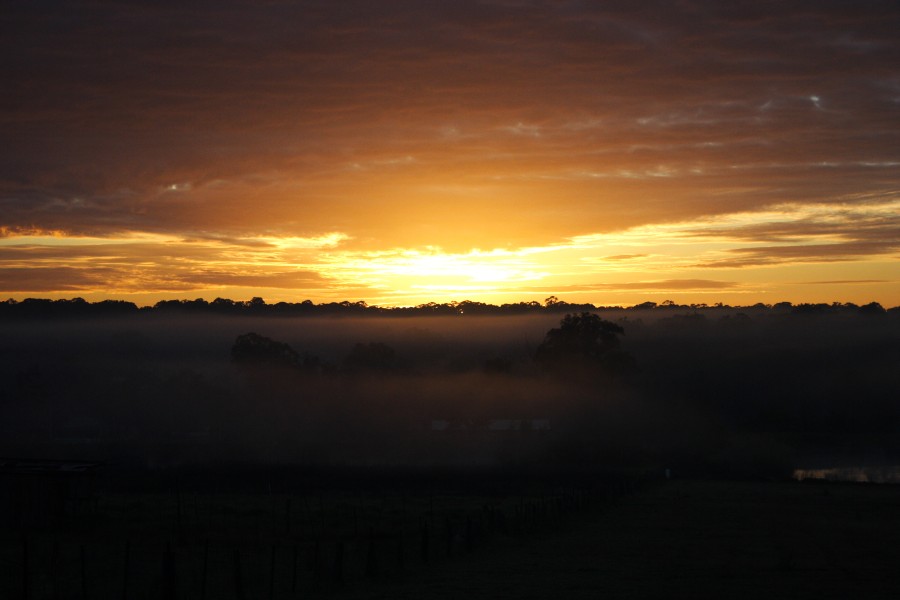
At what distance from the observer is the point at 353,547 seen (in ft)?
106

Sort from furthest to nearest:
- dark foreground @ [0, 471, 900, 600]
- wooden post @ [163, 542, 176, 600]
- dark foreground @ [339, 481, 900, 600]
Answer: dark foreground @ [0, 471, 900, 600] < dark foreground @ [339, 481, 900, 600] < wooden post @ [163, 542, 176, 600]

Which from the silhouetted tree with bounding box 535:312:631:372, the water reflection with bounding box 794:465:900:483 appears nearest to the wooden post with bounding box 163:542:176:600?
the water reflection with bounding box 794:465:900:483

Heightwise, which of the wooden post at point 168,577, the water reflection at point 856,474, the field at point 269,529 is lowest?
the water reflection at point 856,474

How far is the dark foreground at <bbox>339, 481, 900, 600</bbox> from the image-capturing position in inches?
857

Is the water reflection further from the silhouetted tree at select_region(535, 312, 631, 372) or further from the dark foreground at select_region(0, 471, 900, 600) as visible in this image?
the silhouetted tree at select_region(535, 312, 631, 372)

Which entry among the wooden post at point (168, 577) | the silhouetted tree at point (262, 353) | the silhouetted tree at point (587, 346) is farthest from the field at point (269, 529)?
the silhouetted tree at point (262, 353)

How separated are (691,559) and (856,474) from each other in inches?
2238

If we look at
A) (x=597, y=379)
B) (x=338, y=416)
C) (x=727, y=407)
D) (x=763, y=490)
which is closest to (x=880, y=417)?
(x=727, y=407)

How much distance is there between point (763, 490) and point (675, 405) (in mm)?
49395

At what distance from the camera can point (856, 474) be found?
76875 millimetres

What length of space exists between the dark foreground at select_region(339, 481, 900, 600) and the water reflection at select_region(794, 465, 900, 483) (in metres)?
27.6

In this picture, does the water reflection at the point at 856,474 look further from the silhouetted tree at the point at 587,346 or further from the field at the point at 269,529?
the silhouetted tree at the point at 587,346

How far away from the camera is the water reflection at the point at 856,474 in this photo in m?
71.6

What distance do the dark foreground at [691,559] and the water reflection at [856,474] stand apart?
27.6 m
